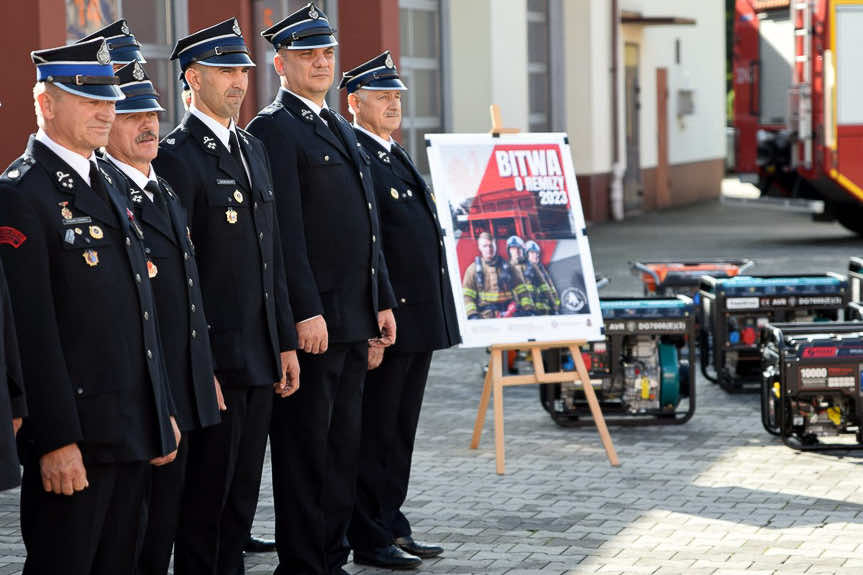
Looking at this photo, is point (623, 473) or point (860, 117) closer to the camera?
point (623, 473)

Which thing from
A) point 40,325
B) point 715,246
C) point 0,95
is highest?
point 0,95

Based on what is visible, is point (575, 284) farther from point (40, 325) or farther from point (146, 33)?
point (146, 33)

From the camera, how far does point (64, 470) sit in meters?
3.94

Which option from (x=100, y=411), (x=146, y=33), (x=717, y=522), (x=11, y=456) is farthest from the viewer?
(x=146, y=33)

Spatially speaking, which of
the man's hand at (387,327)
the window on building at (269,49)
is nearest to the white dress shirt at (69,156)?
the man's hand at (387,327)

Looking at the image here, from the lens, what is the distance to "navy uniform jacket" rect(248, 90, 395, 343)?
5.56 m

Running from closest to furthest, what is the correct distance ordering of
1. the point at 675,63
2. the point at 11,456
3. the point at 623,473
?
the point at 11,456 < the point at 623,473 < the point at 675,63

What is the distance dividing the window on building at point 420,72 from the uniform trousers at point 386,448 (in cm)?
1292

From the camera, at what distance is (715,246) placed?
70.2 ft

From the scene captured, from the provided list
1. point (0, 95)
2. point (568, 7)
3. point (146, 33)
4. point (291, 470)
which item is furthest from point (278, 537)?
point (568, 7)

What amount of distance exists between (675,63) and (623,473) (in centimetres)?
2297

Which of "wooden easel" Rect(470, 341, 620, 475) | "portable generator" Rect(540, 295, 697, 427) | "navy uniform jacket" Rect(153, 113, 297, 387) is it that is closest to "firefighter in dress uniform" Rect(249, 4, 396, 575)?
"navy uniform jacket" Rect(153, 113, 297, 387)

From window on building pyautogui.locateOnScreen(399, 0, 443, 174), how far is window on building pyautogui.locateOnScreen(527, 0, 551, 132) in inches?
148

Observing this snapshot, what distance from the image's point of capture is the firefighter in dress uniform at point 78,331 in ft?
12.9
